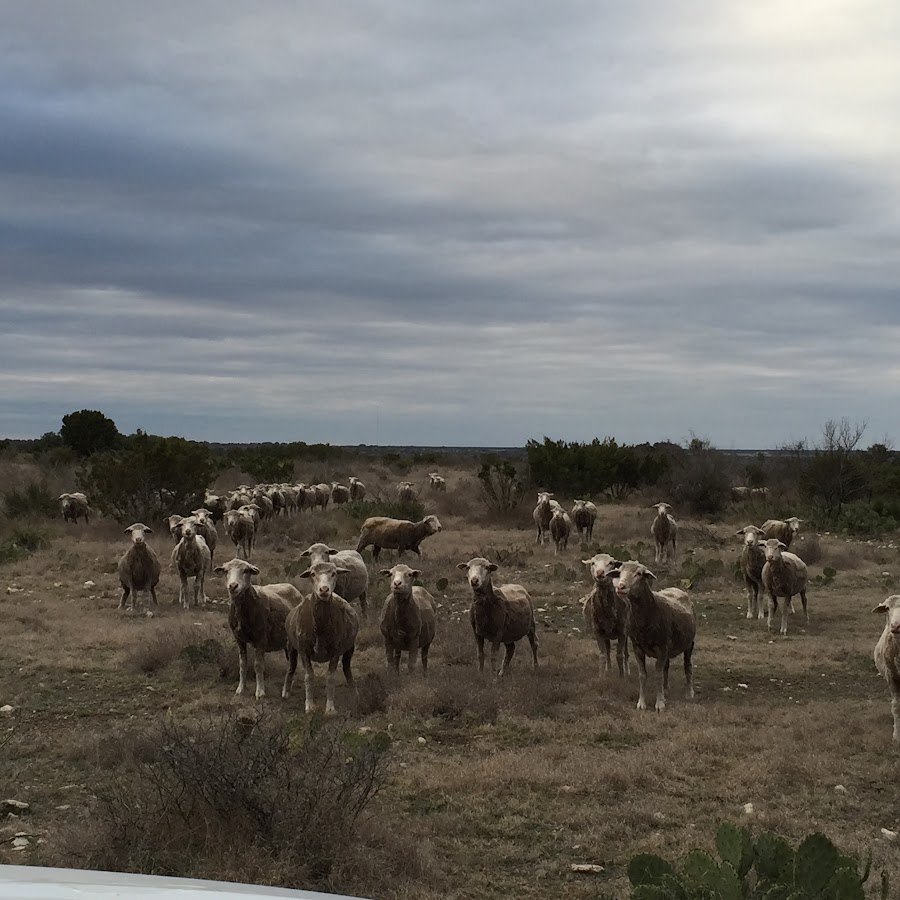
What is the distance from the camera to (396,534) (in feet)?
81.0

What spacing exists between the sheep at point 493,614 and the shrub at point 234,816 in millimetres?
6184

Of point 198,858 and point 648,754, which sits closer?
point 198,858

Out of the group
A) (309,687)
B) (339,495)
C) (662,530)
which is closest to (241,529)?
(662,530)

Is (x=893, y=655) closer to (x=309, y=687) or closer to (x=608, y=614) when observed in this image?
(x=608, y=614)

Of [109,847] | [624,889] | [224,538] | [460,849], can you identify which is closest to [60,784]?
[109,847]

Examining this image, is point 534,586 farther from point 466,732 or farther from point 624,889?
point 624,889

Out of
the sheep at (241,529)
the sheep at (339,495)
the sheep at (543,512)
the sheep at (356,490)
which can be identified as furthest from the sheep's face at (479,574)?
the sheep at (339,495)

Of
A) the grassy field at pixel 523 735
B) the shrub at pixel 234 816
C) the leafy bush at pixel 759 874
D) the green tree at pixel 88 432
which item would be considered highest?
the green tree at pixel 88 432

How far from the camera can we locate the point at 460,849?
6938mm

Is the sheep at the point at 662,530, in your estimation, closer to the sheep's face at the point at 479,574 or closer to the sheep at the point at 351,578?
the sheep at the point at 351,578

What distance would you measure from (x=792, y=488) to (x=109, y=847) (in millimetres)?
37690

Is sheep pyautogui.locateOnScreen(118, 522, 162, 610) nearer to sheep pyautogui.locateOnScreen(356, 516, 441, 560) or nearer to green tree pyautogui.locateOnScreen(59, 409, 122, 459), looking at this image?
sheep pyautogui.locateOnScreen(356, 516, 441, 560)

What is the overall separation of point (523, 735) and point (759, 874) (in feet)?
16.2

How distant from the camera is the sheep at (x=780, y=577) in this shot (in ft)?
54.8
